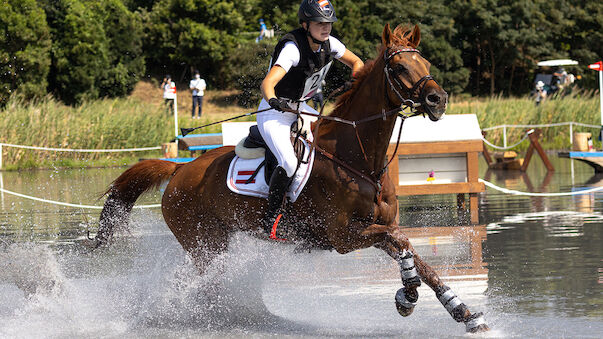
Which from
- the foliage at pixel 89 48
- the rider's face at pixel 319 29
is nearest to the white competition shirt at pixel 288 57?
the rider's face at pixel 319 29

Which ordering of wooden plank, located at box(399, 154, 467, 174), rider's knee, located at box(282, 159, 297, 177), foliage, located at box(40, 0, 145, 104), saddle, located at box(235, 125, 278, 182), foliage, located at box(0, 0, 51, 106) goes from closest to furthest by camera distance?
1. rider's knee, located at box(282, 159, 297, 177)
2. saddle, located at box(235, 125, 278, 182)
3. wooden plank, located at box(399, 154, 467, 174)
4. foliage, located at box(0, 0, 51, 106)
5. foliage, located at box(40, 0, 145, 104)

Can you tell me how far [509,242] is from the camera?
403 inches

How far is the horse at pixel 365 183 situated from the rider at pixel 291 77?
0.71 feet

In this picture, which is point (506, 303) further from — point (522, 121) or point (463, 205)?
point (522, 121)

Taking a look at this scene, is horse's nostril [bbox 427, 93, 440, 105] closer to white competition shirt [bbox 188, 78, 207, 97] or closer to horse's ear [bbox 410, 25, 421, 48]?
horse's ear [bbox 410, 25, 421, 48]

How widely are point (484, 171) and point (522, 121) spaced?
24.4ft

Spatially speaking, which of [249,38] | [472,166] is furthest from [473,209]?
[249,38]

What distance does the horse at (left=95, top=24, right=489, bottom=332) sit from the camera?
20.5 feet

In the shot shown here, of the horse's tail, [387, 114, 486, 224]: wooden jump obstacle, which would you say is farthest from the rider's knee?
[387, 114, 486, 224]: wooden jump obstacle

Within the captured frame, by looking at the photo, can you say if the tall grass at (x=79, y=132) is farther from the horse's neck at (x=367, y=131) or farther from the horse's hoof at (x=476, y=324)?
the horse's hoof at (x=476, y=324)

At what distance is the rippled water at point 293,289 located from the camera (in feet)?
21.8

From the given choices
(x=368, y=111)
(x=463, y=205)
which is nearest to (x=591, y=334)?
(x=368, y=111)

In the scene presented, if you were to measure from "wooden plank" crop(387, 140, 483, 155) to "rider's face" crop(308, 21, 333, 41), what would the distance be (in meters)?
6.50

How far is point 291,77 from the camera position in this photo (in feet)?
22.2
